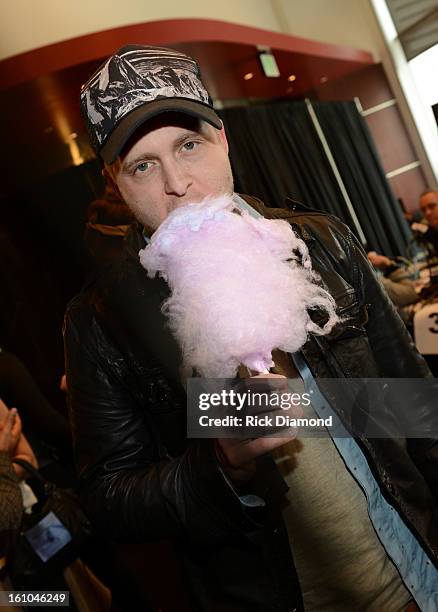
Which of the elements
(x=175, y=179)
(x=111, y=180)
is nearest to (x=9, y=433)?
(x=111, y=180)

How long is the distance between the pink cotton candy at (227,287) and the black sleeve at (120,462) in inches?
9.4

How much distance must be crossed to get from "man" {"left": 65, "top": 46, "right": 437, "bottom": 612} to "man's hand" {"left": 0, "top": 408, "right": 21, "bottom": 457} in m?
0.72

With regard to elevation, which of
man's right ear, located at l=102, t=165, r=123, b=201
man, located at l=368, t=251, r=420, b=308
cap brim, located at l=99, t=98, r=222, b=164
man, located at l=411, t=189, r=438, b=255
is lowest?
man, located at l=368, t=251, r=420, b=308

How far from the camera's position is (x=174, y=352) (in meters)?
0.92

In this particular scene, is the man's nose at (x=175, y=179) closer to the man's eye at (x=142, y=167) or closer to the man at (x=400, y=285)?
the man's eye at (x=142, y=167)

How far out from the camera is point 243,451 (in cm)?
71

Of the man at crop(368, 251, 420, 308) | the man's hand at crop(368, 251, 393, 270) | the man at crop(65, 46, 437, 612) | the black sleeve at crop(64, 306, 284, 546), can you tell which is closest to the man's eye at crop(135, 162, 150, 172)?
the man at crop(65, 46, 437, 612)

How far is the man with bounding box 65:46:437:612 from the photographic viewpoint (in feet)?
2.89

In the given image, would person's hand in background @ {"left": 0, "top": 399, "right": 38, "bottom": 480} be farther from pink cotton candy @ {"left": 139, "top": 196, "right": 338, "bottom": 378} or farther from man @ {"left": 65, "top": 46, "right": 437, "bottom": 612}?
pink cotton candy @ {"left": 139, "top": 196, "right": 338, "bottom": 378}

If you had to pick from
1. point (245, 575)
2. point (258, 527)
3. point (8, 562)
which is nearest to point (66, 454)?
point (8, 562)

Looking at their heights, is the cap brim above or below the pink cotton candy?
above

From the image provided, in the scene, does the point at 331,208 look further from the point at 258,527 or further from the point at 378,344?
the point at 258,527

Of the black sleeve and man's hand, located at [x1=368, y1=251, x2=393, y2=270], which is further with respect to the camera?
man's hand, located at [x1=368, y1=251, x2=393, y2=270]

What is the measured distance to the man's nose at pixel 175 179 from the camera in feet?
2.76
